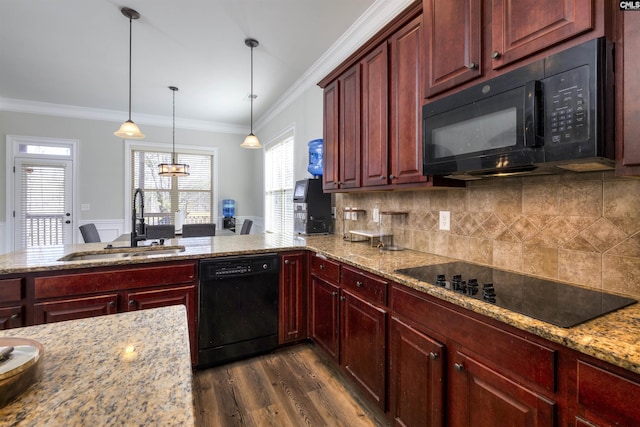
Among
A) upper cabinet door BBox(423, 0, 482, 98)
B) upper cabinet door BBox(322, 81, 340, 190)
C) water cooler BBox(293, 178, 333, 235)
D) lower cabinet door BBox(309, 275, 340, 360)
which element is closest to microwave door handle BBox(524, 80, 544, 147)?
upper cabinet door BBox(423, 0, 482, 98)

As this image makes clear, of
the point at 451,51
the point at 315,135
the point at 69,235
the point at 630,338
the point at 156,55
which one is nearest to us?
the point at 630,338

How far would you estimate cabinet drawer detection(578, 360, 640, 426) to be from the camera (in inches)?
29.2

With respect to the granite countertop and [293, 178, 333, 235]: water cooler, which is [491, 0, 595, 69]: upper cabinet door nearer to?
the granite countertop

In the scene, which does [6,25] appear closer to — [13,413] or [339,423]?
[13,413]

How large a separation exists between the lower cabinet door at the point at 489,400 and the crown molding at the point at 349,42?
2.35 meters

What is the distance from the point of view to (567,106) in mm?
1058

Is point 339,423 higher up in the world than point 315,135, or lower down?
lower down

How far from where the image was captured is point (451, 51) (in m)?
1.53

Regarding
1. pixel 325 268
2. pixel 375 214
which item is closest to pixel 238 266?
pixel 325 268

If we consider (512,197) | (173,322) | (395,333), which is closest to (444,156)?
(512,197)

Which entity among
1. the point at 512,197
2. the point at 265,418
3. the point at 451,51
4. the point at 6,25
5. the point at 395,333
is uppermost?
the point at 6,25

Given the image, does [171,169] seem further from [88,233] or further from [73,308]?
[73,308]

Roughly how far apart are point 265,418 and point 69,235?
5.38m

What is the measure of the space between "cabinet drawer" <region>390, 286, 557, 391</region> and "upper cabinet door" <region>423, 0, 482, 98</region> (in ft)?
3.60
